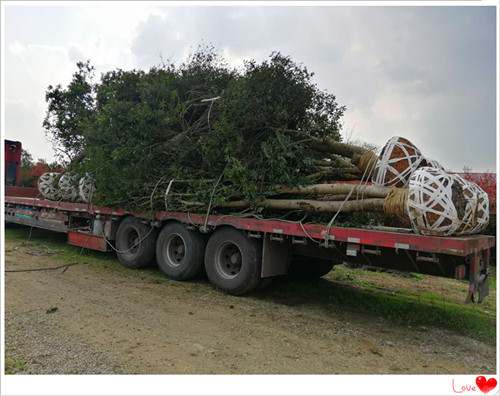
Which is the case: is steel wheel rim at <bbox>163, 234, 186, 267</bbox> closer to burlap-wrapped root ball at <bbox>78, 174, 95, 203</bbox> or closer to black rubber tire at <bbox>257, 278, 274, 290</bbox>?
black rubber tire at <bbox>257, 278, 274, 290</bbox>

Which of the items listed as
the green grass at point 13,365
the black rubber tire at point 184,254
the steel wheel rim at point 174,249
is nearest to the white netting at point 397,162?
the black rubber tire at point 184,254

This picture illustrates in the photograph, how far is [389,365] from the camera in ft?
14.6

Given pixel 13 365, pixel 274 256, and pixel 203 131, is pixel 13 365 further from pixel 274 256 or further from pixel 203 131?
pixel 203 131

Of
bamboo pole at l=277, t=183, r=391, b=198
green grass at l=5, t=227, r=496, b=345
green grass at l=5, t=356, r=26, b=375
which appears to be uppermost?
bamboo pole at l=277, t=183, r=391, b=198

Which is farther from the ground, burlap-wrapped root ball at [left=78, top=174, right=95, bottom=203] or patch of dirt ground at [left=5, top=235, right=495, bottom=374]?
burlap-wrapped root ball at [left=78, top=174, right=95, bottom=203]

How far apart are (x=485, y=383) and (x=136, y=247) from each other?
686 centimetres

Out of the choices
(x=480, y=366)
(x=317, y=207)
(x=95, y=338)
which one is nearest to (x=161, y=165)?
(x=317, y=207)

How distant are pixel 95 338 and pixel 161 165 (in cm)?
431

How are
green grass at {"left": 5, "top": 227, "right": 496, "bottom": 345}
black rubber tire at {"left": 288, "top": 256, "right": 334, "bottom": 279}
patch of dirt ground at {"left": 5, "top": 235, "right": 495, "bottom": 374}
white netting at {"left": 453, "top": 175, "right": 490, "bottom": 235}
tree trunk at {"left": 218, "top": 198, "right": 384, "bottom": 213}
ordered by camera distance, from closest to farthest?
patch of dirt ground at {"left": 5, "top": 235, "right": 495, "bottom": 374}
white netting at {"left": 453, "top": 175, "right": 490, "bottom": 235}
tree trunk at {"left": 218, "top": 198, "right": 384, "bottom": 213}
green grass at {"left": 5, "top": 227, "right": 496, "bottom": 345}
black rubber tire at {"left": 288, "top": 256, "right": 334, "bottom": 279}

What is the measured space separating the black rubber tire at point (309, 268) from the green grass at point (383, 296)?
16 cm

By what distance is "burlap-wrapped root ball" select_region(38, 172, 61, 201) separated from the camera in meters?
11.4

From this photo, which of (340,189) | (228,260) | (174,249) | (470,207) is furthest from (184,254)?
(470,207)

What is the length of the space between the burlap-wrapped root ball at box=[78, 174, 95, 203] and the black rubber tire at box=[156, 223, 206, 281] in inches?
103

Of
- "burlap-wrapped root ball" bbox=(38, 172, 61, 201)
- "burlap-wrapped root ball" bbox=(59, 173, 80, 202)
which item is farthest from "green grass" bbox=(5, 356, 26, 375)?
"burlap-wrapped root ball" bbox=(38, 172, 61, 201)
